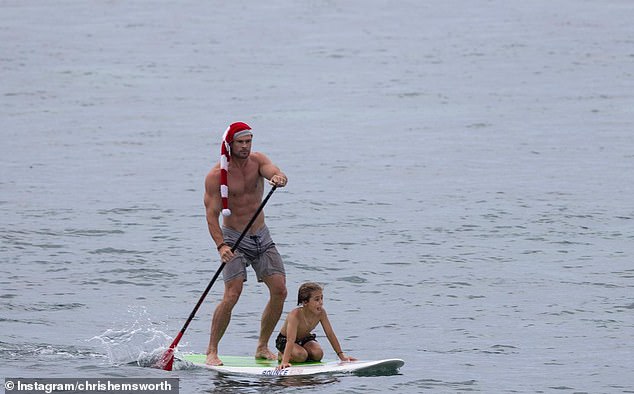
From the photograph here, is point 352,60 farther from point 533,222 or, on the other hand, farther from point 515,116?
point 533,222

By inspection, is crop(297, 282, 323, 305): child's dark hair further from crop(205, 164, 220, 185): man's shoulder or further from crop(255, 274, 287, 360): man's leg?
crop(205, 164, 220, 185): man's shoulder

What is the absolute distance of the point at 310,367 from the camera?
13.8 metres

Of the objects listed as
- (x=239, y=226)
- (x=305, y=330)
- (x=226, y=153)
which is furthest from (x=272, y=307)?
(x=226, y=153)

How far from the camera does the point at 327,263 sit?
2044cm

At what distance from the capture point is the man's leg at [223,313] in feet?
45.9

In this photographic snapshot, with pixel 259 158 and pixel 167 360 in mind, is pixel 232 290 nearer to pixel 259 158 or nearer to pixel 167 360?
pixel 167 360

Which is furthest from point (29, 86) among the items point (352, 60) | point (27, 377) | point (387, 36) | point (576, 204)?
point (27, 377)

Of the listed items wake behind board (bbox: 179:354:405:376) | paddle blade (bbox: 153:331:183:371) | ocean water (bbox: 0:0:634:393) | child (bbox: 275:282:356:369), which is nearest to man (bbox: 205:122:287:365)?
wake behind board (bbox: 179:354:405:376)

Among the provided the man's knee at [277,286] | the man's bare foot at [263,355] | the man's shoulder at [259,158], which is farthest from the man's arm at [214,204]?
the man's bare foot at [263,355]

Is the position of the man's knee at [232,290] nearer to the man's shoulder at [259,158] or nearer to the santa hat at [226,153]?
the santa hat at [226,153]

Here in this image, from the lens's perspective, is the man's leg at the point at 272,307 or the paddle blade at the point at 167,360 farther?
the paddle blade at the point at 167,360

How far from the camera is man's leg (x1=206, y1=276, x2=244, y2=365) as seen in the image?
45.9 feet

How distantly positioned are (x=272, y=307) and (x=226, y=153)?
5.51ft

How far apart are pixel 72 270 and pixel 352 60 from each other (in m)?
23.1
